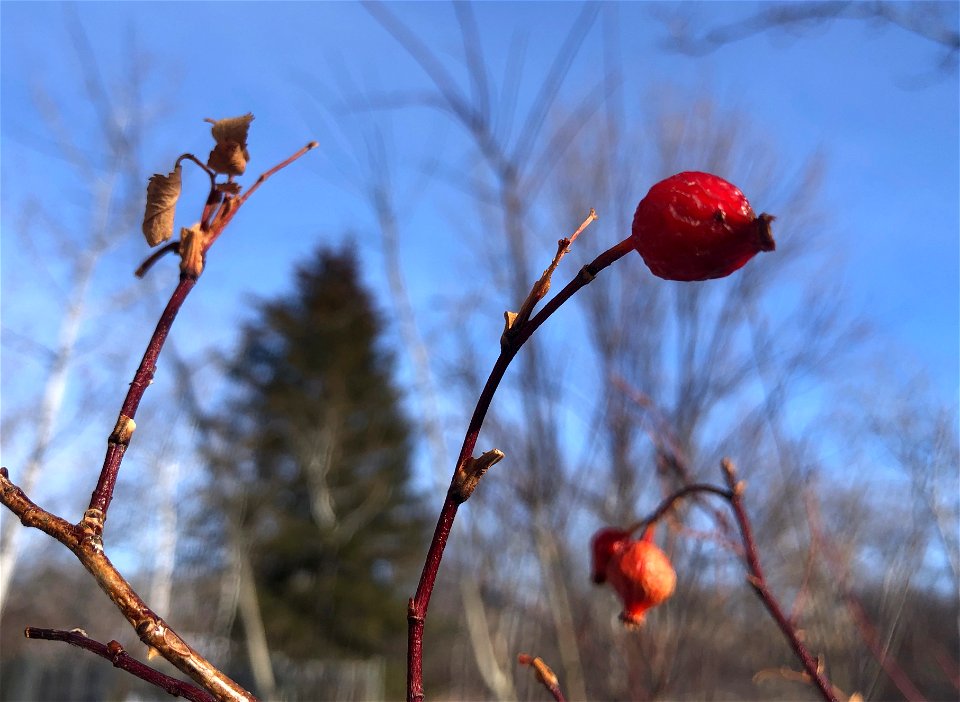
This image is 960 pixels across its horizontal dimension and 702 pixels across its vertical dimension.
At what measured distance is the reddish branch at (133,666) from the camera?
449 millimetres

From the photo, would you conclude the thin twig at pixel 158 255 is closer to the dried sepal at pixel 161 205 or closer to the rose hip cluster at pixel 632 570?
the dried sepal at pixel 161 205

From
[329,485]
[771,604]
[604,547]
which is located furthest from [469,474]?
[329,485]

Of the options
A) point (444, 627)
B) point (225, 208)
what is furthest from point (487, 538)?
point (444, 627)

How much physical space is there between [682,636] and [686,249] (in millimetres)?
2419

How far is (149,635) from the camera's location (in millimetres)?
445

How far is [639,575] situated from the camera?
102 cm

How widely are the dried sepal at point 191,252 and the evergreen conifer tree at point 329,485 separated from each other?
998 centimetres

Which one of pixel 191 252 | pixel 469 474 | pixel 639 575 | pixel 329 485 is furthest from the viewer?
pixel 329 485

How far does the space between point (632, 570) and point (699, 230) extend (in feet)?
2.19

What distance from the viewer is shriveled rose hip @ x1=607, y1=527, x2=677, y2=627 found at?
3.35 ft

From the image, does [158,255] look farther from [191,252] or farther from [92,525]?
[92,525]

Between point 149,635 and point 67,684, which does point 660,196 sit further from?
point 67,684

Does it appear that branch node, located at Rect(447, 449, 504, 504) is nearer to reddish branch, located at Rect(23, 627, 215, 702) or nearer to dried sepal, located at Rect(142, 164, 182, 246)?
reddish branch, located at Rect(23, 627, 215, 702)

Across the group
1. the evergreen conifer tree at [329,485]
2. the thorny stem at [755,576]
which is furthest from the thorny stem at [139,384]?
the evergreen conifer tree at [329,485]
